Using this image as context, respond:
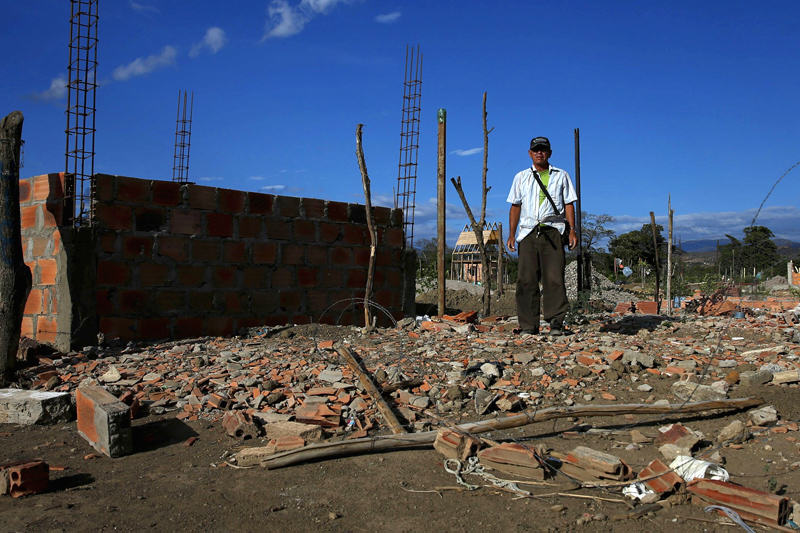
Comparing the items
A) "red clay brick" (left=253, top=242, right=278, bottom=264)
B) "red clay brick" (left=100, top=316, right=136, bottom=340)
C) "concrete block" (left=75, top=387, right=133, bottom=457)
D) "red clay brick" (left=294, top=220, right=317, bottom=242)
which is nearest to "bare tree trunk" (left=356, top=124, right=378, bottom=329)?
"red clay brick" (left=294, top=220, right=317, bottom=242)

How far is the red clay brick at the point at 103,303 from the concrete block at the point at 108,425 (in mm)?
2445

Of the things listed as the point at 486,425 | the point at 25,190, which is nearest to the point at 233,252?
the point at 25,190

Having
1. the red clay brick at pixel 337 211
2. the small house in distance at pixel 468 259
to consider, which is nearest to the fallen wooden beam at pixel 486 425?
the red clay brick at pixel 337 211

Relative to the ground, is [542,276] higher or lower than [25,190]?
lower

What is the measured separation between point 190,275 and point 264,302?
916 millimetres

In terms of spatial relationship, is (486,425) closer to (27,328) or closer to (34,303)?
(34,303)

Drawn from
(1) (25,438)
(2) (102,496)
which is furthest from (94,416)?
(2) (102,496)

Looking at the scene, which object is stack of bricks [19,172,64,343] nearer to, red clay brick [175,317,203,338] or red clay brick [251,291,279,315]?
red clay brick [175,317,203,338]

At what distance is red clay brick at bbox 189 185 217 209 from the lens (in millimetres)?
6508

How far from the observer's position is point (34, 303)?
A: 607cm

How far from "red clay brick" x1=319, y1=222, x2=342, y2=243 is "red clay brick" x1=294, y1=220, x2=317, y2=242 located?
10cm

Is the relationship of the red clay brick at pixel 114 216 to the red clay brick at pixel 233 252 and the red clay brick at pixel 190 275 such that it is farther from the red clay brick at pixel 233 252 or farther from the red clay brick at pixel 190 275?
the red clay brick at pixel 233 252

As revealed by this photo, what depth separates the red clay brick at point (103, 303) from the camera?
5.96 m

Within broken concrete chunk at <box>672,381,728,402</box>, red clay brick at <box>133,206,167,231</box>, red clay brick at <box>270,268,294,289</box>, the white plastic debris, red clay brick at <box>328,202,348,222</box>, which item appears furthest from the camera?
red clay brick at <box>328,202,348,222</box>
